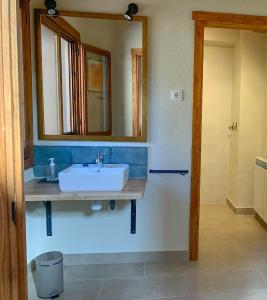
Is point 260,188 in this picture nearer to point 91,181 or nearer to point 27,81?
point 91,181

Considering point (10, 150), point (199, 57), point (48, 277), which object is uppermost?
point (199, 57)

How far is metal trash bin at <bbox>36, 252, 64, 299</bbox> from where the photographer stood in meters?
2.09

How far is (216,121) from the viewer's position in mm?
4293

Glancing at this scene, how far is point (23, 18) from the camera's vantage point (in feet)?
7.36

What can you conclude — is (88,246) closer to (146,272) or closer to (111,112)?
(146,272)

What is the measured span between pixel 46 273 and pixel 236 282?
1439mm

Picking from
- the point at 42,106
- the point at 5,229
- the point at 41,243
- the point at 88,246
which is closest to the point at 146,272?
the point at 88,246

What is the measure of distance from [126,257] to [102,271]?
252 millimetres

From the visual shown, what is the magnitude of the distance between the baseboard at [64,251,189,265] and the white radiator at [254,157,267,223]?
4.16ft

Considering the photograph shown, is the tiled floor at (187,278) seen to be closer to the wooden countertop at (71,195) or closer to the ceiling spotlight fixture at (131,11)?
the wooden countertop at (71,195)

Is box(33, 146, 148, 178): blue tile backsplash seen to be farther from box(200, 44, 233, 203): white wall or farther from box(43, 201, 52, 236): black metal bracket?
box(200, 44, 233, 203): white wall

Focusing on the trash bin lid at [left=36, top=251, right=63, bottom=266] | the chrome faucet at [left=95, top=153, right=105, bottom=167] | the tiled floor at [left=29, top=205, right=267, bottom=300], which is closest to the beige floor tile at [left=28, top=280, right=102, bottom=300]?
the tiled floor at [left=29, top=205, right=267, bottom=300]

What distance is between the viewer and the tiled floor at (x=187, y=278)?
2.16 m

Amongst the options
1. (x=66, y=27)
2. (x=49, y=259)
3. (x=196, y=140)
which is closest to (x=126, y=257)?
(x=49, y=259)
